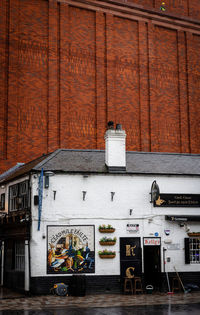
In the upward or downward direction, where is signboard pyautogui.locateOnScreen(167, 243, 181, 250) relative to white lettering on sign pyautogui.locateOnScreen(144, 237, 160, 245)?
downward

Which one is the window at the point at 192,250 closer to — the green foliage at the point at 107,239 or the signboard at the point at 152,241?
the signboard at the point at 152,241

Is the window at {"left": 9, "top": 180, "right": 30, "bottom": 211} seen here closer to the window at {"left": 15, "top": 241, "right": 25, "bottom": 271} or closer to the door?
the window at {"left": 15, "top": 241, "right": 25, "bottom": 271}

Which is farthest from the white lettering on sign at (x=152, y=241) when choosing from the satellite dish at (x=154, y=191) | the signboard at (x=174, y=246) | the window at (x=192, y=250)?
the satellite dish at (x=154, y=191)

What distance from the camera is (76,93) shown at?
33.8 m

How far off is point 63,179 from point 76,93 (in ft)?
53.4

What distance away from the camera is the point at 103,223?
1873cm

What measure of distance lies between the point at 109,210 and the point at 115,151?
2.84 meters

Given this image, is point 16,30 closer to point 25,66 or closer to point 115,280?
point 25,66

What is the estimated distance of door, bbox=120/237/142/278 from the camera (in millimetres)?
18609

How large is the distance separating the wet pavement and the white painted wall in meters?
1.49

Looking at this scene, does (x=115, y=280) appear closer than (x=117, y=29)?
Yes

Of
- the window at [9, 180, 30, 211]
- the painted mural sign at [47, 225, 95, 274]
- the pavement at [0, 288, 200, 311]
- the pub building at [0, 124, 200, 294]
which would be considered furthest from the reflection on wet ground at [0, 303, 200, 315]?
the window at [9, 180, 30, 211]

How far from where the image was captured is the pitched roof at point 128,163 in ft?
63.0

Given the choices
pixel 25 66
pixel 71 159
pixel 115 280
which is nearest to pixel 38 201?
pixel 71 159
